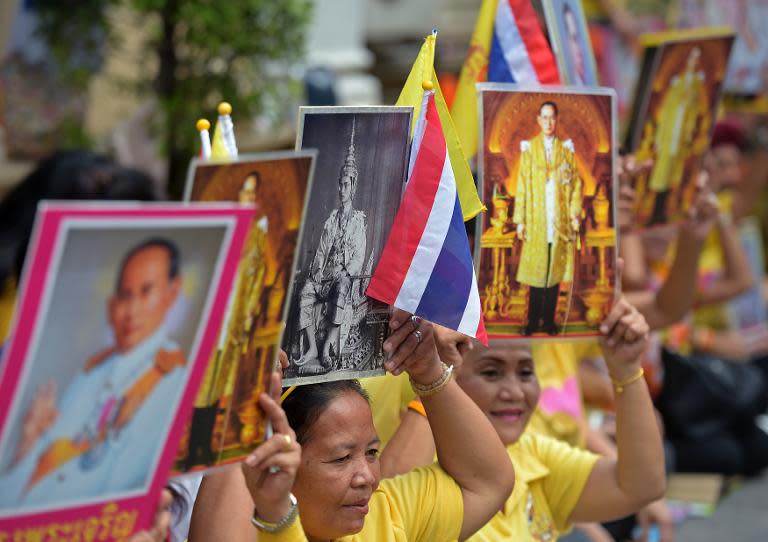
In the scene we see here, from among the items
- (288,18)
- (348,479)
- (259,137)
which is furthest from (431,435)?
(259,137)

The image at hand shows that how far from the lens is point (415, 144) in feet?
8.07

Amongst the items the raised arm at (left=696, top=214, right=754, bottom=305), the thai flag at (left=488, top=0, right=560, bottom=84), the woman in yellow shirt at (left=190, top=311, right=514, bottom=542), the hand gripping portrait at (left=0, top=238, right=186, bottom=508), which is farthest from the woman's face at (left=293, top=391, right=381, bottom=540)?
the raised arm at (left=696, top=214, right=754, bottom=305)

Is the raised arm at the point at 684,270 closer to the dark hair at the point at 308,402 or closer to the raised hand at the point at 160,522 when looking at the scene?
the dark hair at the point at 308,402

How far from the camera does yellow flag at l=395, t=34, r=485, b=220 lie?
8.50 ft

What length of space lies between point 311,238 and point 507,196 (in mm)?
717

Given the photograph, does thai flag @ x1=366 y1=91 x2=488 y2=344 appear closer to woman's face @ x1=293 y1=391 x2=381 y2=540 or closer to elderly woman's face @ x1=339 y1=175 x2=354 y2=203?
elderly woman's face @ x1=339 y1=175 x2=354 y2=203

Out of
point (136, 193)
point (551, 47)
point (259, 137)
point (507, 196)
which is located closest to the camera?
point (507, 196)

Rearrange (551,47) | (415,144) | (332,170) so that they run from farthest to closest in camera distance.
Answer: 1. (551,47)
2. (415,144)
3. (332,170)

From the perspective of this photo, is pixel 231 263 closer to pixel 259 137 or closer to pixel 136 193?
pixel 136 193

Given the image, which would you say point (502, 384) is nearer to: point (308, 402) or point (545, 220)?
point (545, 220)

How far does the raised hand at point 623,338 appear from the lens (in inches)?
117

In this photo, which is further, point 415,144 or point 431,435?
point 431,435

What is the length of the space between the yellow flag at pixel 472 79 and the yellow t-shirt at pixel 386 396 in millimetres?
633

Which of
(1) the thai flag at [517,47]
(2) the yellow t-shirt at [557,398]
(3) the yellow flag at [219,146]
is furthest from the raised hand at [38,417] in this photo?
(2) the yellow t-shirt at [557,398]
